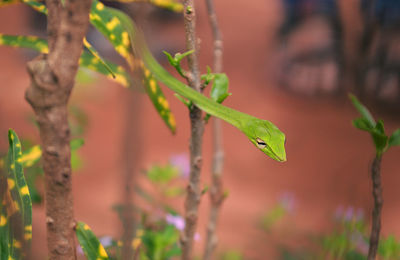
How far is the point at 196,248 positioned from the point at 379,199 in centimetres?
141

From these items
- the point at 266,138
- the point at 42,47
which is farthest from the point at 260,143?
the point at 42,47

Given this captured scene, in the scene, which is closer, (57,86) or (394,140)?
(57,86)

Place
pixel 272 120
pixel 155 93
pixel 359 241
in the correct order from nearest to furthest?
1. pixel 155 93
2. pixel 359 241
3. pixel 272 120

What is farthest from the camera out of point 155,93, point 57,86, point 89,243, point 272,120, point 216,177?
point 272,120

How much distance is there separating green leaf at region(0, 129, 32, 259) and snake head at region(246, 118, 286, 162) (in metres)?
0.32

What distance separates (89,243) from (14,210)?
0.38 ft

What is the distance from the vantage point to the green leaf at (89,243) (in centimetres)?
53

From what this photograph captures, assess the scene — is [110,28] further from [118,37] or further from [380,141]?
[380,141]

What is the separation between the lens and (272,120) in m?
2.44

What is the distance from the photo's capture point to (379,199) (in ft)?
1.92

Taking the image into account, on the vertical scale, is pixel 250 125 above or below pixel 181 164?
A: above

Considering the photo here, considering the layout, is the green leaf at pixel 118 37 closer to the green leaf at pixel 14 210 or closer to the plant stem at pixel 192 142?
the plant stem at pixel 192 142

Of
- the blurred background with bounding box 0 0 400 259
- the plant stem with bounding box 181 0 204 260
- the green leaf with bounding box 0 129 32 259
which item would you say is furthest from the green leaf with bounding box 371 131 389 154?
the blurred background with bounding box 0 0 400 259

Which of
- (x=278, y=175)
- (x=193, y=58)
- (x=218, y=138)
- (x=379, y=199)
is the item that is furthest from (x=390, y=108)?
(x=193, y=58)
